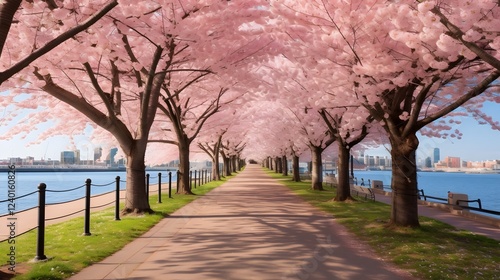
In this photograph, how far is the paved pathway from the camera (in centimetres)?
593

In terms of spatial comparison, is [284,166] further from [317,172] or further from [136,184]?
[136,184]

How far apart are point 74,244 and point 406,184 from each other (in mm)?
8379

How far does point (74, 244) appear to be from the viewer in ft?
26.5

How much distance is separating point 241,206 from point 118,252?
8338 millimetres

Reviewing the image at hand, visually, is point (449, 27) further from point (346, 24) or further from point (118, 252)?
point (118, 252)

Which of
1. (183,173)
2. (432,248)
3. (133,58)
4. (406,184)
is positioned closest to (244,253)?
(432,248)

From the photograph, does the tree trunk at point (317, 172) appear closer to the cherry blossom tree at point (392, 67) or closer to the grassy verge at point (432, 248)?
the grassy verge at point (432, 248)

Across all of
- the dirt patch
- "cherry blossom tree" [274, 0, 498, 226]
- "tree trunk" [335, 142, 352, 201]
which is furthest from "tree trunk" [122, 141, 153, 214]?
"tree trunk" [335, 142, 352, 201]

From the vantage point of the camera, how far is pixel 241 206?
15.5 m

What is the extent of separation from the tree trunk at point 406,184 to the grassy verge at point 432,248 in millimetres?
348

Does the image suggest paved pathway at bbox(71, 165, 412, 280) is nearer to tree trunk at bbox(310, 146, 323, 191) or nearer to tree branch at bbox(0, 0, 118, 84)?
tree branch at bbox(0, 0, 118, 84)

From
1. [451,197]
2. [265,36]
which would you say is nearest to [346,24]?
[265,36]

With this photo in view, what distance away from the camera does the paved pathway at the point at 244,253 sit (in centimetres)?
593

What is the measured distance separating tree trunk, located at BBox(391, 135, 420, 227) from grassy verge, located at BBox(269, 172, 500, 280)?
35 centimetres
